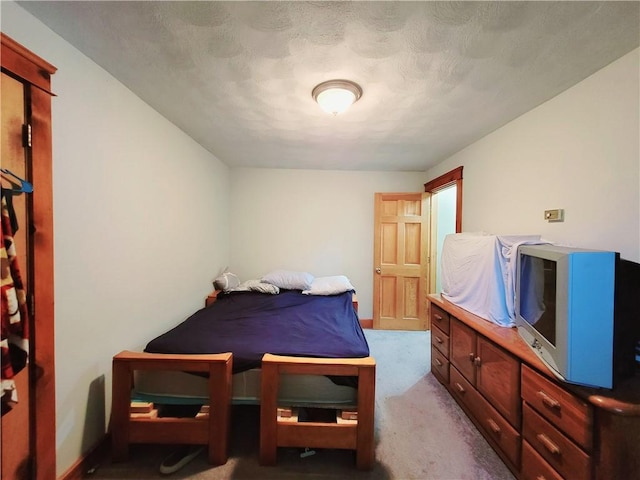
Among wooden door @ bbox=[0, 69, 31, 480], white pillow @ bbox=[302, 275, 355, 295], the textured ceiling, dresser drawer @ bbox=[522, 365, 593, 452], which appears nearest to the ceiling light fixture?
the textured ceiling

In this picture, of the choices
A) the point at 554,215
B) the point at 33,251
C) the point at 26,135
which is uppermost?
the point at 26,135

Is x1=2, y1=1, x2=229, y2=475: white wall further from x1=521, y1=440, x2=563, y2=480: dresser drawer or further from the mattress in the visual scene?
x1=521, y1=440, x2=563, y2=480: dresser drawer

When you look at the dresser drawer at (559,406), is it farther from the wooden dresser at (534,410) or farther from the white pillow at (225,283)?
the white pillow at (225,283)

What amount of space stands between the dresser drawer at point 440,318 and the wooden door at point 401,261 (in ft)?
3.99

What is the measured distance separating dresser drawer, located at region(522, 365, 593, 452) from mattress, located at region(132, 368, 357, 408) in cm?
93

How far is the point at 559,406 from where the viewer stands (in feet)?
3.66

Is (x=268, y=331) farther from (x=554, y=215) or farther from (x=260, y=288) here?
(x=554, y=215)

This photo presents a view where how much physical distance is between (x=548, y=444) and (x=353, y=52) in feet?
7.07

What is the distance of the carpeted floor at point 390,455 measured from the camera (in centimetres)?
141

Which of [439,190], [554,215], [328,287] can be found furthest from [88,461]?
[439,190]

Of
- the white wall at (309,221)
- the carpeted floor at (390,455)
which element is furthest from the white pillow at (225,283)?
the carpeted floor at (390,455)

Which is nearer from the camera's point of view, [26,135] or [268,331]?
[26,135]

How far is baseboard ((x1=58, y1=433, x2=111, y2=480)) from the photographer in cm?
129

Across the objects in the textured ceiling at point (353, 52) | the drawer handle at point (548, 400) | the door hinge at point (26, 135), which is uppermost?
the textured ceiling at point (353, 52)
